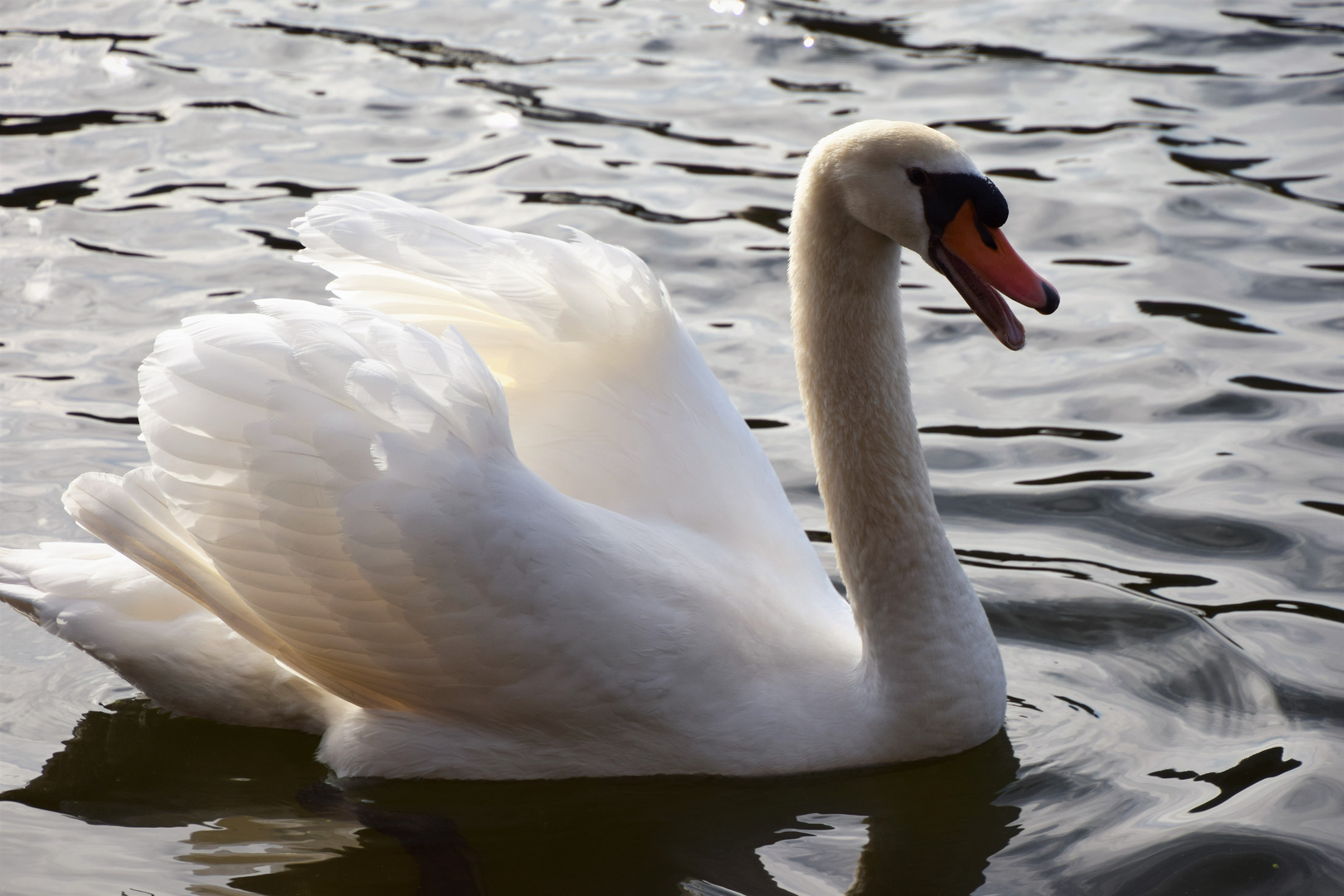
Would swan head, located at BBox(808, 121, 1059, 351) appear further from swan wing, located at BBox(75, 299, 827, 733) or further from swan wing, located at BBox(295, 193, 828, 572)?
swan wing, located at BBox(75, 299, 827, 733)

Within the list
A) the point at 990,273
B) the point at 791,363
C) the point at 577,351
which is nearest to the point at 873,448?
Answer: the point at 990,273

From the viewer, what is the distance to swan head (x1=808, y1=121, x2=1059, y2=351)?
4617 millimetres

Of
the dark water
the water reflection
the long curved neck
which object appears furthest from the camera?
the long curved neck

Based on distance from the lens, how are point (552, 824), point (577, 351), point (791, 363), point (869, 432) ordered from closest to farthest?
point (552, 824) < point (869, 432) < point (577, 351) < point (791, 363)

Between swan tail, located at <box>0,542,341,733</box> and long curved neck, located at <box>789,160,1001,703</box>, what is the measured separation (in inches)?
64.8

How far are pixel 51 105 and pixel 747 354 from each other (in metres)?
5.36

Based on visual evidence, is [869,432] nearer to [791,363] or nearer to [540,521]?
[540,521]

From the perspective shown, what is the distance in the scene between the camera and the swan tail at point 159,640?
16.4ft

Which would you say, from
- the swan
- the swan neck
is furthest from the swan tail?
the swan neck

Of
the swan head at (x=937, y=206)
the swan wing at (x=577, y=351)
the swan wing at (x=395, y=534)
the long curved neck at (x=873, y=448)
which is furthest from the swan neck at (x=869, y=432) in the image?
the swan wing at (x=395, y=534)

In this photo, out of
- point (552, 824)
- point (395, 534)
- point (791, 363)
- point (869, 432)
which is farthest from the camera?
point (791, 363)

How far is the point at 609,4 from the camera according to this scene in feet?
41.3

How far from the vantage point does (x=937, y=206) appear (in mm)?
4629

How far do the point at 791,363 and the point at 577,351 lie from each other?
269 cm
